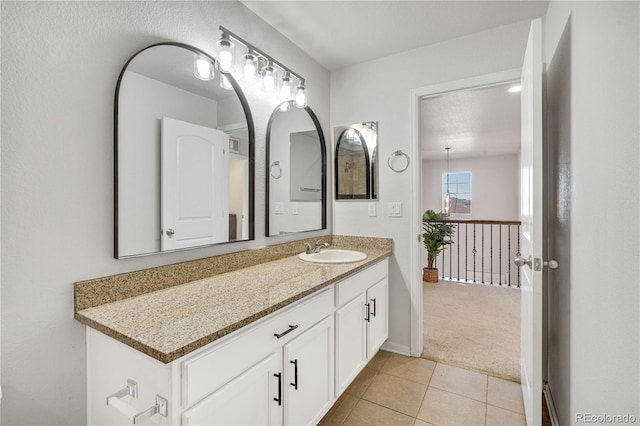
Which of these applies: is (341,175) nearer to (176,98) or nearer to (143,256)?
(176,98)

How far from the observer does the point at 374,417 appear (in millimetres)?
1688

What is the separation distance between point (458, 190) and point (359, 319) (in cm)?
677

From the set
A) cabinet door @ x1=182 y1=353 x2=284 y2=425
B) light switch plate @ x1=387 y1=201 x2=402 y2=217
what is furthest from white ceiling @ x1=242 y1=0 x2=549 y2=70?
cabinet door @ x1=182 y1=353 x2=284 y2=425

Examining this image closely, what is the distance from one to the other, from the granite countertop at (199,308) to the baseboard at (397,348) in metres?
1.07

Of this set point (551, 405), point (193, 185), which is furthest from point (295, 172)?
point (551, 405)

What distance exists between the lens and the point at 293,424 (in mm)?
1293

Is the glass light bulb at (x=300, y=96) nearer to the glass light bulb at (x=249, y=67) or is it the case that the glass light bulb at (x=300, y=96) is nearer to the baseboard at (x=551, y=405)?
the glass light bulb at (x=249, y=67)

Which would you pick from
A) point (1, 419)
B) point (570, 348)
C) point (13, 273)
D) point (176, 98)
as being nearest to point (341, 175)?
point (176, 98)

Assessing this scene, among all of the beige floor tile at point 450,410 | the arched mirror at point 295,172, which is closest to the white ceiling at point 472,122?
the arched mirror at point 295,172

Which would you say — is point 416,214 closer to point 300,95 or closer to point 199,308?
point 300,95

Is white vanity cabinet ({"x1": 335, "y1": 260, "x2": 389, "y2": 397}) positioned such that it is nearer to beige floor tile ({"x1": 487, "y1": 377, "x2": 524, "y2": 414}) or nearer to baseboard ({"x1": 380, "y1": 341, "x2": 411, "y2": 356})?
baseboard ({"x1": 380, "y1": 341, "x2": 411, "y2": 356})

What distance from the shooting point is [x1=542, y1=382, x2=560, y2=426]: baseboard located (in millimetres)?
1599

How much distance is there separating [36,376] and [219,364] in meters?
0.64

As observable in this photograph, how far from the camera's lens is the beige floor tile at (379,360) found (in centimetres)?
220
